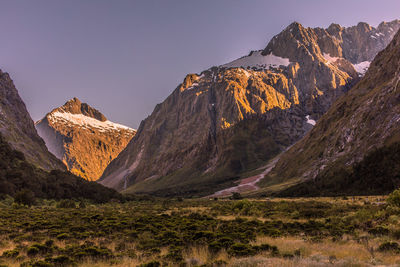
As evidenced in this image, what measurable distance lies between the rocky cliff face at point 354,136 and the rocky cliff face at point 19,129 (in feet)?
334

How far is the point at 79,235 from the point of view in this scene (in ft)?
65.4

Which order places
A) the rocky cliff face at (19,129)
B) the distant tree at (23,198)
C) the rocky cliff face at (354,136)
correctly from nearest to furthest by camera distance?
the distant tree at (23,198), the rocky cliff face at (354,136), the rocky cliff face at (19,129)

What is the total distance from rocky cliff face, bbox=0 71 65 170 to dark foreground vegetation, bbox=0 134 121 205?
26.2 m

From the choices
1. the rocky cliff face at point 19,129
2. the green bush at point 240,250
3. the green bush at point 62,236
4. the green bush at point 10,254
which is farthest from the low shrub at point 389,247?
the rocky cliff face at point 19,129

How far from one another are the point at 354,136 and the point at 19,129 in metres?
143

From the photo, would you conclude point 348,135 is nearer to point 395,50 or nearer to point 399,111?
point 399,111

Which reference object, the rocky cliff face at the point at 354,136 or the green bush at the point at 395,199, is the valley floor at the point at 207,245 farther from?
the rocky cliff face at the point at 354,136

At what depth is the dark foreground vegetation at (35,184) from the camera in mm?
59956

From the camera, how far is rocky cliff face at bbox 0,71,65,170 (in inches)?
4397

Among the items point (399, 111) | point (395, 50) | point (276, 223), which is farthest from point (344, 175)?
point (395, 50)

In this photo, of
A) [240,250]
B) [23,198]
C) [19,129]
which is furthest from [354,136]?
[19,129]

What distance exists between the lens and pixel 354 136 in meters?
99.1

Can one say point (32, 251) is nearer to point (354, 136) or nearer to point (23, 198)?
point (23, 198)

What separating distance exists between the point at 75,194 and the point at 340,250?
7510 centimetres
